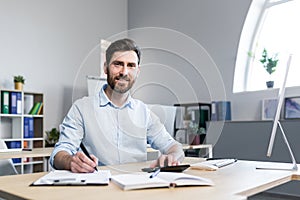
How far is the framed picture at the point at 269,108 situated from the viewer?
12.2 ft

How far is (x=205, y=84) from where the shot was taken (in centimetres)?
150

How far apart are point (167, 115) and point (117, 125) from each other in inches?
10.3

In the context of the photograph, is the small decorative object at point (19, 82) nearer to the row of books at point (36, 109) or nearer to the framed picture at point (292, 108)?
the row of books at point (36, 109)

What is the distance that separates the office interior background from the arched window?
0.38ft

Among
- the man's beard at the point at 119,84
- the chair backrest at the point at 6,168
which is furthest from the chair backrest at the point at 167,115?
the chair backrest at the point at 6,168

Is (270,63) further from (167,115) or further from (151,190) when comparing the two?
(151,190)

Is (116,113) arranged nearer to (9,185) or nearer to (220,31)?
(9,185)

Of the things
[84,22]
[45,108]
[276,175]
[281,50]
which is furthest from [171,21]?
[276,175]

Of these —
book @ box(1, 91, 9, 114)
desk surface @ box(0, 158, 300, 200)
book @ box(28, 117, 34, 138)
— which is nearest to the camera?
desk surface @ box(0, 158, 300, 200)

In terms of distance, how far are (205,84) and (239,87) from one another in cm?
281

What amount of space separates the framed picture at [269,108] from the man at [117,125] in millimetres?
2573

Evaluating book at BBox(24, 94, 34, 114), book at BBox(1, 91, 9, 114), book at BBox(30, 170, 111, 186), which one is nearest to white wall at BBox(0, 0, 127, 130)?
book at BBox(24, 94, 34, 114)

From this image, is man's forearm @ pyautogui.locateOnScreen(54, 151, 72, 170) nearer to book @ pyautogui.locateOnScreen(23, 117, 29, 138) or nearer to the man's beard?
the man's beard

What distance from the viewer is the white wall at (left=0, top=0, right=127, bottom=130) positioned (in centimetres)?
420
